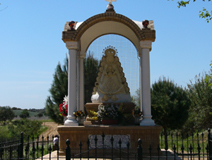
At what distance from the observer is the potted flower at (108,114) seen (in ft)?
31.2

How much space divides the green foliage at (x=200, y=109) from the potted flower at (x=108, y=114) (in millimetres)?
14567

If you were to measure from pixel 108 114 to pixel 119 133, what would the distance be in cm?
84

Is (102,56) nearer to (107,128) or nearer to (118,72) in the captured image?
(118,72)

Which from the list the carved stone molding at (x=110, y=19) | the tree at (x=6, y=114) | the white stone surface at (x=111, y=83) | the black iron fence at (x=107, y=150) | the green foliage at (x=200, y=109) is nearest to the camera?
the black iron fence at (x=107, y=150)

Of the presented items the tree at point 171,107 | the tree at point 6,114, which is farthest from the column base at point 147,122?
the tree at point 6,114

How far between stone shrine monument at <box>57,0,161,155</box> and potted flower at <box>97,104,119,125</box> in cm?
32

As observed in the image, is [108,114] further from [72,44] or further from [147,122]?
[72,44]

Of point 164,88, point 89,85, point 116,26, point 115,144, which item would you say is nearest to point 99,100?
point 115,144

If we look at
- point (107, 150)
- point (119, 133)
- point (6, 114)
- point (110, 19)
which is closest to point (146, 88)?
point (119, 133)

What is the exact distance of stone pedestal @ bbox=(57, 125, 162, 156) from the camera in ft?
29.3

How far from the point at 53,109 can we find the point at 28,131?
2.92 metres

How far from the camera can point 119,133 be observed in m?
9.02

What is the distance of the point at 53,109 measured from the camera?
25.3 m

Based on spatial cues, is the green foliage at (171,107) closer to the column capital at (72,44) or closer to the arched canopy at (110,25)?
the arched canopy at (110,25)
